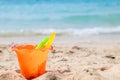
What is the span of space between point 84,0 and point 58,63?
35.1ft

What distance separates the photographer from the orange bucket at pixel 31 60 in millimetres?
2793

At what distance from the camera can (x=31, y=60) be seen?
9.25 feet

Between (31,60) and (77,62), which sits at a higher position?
(31,60)

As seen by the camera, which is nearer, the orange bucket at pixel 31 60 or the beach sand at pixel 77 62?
the orange bucket at pixel 31 60

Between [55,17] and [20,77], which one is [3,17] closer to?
[55,17]

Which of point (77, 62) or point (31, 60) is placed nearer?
point (31, 60)

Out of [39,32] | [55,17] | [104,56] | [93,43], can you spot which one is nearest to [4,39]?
[39,32]

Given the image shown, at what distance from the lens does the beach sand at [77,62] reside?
2904 mm

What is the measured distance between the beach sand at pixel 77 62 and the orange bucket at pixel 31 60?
0.07 meters

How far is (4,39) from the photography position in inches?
225

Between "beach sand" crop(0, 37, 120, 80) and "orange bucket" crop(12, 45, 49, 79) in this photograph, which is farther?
"beach sand" crop(0, 37, 120, 80)

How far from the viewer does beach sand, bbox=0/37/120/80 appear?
9.53 feet

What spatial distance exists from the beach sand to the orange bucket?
0.07 metres

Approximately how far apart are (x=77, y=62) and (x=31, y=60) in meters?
0.99
